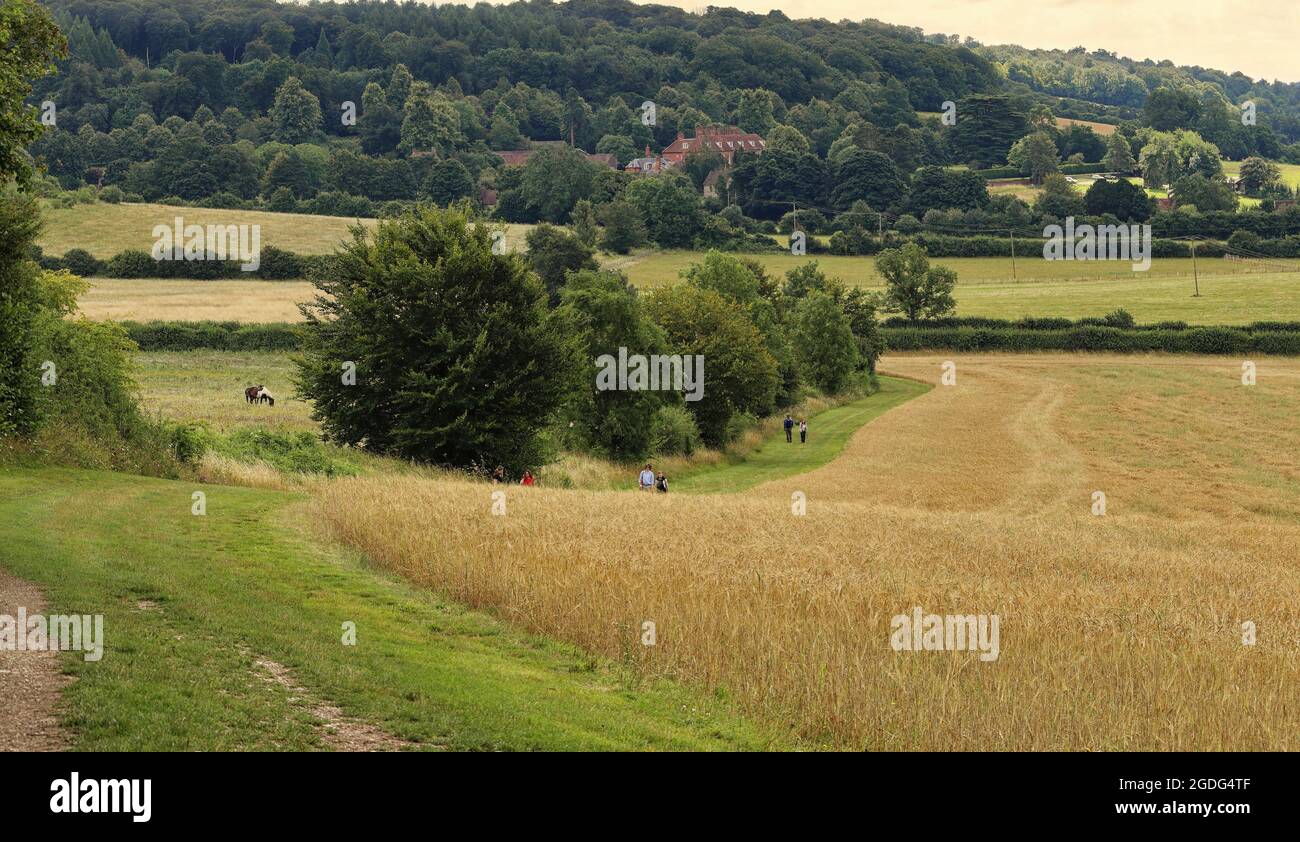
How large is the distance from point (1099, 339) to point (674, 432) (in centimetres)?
7146

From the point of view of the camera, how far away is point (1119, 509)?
45.4 meters

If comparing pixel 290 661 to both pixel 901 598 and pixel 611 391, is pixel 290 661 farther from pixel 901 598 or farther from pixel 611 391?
pixel 611 391

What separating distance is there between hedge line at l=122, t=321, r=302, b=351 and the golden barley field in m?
59.7

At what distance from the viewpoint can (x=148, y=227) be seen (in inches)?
5723

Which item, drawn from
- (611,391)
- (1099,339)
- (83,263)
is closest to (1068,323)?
(1099,339)

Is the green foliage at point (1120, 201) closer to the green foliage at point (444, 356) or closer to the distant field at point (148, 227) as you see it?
the distant field at point (148, 227)

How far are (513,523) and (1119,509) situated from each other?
29088 millimetres

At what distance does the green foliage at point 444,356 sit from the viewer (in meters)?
42.8

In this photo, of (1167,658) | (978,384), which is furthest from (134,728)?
(978,384)

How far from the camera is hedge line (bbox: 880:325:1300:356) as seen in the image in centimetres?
11150

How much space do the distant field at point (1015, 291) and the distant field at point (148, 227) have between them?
1476 centimetres

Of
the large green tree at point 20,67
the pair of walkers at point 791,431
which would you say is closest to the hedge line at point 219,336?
the pair of walkers at point 791,431
